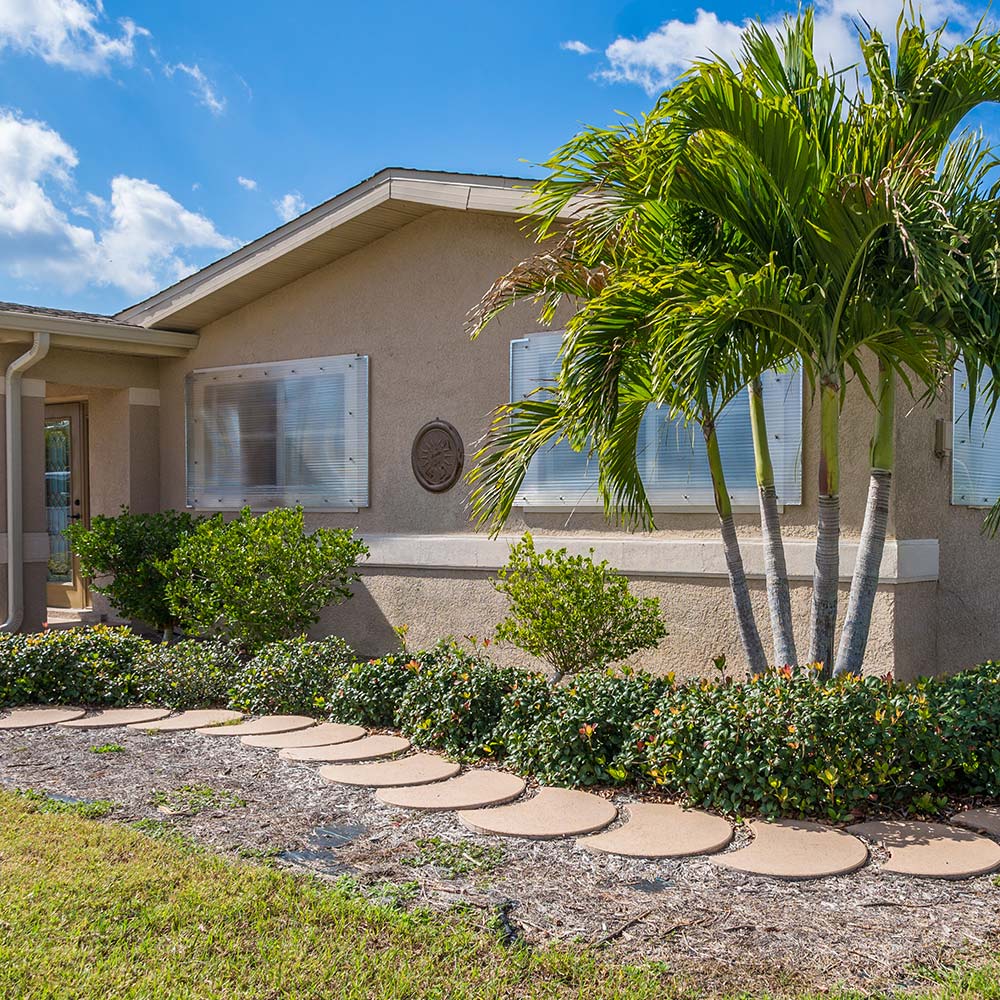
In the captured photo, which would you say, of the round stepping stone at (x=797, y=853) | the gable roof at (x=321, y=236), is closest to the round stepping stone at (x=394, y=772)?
the round stepping stone at (x=797, y=853)

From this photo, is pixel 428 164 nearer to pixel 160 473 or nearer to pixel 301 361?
pixel 301 361

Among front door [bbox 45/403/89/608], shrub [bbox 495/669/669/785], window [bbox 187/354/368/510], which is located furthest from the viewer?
front door [bbox 45/403/89/608]

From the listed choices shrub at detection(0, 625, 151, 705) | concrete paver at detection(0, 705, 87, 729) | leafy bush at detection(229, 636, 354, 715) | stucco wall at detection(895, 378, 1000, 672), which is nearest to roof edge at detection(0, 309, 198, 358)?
shrub at detection(0, 625, 151, 705)

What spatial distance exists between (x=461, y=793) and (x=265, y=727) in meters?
1.89

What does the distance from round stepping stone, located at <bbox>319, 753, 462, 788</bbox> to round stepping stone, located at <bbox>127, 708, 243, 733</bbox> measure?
4.39 ft

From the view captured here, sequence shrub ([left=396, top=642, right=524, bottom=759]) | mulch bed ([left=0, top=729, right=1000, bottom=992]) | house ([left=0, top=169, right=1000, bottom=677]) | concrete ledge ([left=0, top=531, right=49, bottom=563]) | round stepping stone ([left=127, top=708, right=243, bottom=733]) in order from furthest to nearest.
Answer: concrete ledge ([left=0, top=531, right=49, bottom=563]), house ([left=0, top=169, right=1000, bottom=677]), round stepping stone ([left=127, top=708, right=243, bottom=733]), shrub ([left=396, top=642, right=524, bottom=759]), mulch bed ([left=0, top=729, right=1000, bottom=992])

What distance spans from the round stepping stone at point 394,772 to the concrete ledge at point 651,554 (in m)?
2.49

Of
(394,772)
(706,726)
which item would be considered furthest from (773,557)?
(394,772)

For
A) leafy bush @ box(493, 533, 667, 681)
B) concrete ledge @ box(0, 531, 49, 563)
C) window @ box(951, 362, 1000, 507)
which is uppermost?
window @ box(951, 362, 1000, 507)

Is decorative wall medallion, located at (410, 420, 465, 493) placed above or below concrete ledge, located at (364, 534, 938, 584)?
above

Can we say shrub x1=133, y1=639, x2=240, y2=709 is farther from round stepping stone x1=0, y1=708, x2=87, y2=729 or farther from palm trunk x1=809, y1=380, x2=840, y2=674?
palm trunk x1=809, y1=380, x2=840, y2=674

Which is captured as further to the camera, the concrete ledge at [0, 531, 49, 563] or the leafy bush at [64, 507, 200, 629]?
the concrete ledge at [0, 531, 49, 563]

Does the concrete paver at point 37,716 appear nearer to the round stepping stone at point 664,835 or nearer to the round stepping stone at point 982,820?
the round stepping stone at point 664,835

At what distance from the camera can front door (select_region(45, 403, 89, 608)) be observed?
460 inches
